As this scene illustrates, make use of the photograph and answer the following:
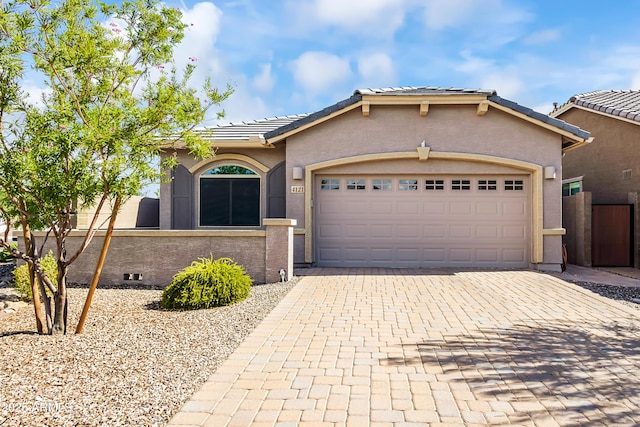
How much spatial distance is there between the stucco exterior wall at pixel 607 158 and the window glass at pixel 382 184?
24.5ft

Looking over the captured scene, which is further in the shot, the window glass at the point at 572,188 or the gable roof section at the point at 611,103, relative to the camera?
the window glass at the point at 572,188

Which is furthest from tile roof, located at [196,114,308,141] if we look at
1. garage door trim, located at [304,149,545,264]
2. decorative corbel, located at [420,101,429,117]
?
decorative corbel, located at [420,101,429,117]

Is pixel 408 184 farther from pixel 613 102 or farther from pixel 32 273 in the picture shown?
pixel 32 273

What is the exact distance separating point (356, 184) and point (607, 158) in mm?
8725

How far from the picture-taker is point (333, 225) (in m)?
12.2

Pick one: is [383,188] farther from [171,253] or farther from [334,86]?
[334,86]

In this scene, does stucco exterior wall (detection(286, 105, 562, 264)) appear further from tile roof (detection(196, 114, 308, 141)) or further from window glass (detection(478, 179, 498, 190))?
tile roof (detection(196, 114, 308, 141))

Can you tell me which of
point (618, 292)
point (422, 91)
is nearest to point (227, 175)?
point (422, 91)

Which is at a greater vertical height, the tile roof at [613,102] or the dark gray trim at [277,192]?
the tile roof at [613,102]

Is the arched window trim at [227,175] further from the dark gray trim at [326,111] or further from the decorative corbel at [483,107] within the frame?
the decorative corbel at [483,107]

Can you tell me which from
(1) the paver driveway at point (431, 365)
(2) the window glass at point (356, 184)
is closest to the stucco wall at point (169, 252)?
(1) the paver driveway at point (431, 365)

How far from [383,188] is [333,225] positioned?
178 cm

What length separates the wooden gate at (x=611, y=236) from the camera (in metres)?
12.9

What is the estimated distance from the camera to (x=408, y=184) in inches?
480
